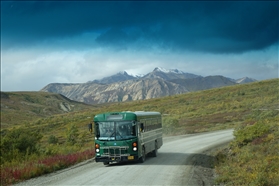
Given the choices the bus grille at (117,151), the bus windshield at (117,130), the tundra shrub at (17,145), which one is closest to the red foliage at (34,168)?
the bus windshield at (117,130)

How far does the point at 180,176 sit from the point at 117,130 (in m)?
5.40

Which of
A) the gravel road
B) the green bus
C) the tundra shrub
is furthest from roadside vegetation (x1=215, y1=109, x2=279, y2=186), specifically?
the tundra shrub

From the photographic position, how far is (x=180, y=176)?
15172 millimetres

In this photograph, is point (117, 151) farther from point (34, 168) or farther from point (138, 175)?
point (34, 168)

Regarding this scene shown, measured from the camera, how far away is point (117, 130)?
1930cm

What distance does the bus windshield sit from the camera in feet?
63.0

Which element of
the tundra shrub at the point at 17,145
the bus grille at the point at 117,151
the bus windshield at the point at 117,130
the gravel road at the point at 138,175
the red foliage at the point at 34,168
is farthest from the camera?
the tundra shrub at the point at 17,145

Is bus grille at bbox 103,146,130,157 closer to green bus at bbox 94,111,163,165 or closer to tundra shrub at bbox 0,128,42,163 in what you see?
green bus at bbox 94,111,163,165

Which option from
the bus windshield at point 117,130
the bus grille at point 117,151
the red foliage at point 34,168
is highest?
the bus windshield at point 117,130

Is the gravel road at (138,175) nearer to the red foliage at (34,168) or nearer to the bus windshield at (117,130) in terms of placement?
the red foliage at (34,168)

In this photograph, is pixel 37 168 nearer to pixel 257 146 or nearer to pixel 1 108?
pixel 257 146

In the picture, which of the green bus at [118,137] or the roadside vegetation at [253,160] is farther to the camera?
the green bus at [118,137]

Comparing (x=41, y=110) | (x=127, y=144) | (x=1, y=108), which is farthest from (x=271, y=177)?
(x=41, y=110)

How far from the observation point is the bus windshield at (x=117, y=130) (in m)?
19.2
